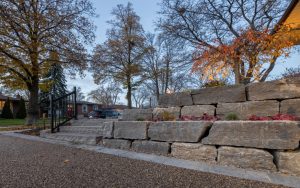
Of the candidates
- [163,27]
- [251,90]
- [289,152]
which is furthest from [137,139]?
[163,27]

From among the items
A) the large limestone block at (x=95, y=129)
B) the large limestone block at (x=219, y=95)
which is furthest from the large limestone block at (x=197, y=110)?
the large limestone block at (x=95, y=129)

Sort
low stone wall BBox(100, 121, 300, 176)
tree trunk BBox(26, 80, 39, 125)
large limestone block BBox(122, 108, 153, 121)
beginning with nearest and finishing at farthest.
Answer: low stone wall BBox(100, 121, 300, 176), large limestone block BBox(122, 108, 153, 121), tree trunk BBox(26, 80, 39, 125)

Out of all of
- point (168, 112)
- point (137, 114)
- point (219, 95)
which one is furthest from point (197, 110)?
point (137, 114)

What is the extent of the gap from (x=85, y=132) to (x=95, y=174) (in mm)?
3862

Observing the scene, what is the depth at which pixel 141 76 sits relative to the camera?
77.3ft

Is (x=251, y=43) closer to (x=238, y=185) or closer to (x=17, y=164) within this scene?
(x=238, y=185)

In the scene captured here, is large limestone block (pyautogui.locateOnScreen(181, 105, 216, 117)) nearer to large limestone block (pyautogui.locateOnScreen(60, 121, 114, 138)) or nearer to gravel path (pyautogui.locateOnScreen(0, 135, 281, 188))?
large limestone block (pyautogui.locateOnScreen(60, 121, 114, 138))

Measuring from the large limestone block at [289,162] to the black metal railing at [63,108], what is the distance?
6717 millimetres

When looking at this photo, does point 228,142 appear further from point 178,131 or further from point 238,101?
point 238,101

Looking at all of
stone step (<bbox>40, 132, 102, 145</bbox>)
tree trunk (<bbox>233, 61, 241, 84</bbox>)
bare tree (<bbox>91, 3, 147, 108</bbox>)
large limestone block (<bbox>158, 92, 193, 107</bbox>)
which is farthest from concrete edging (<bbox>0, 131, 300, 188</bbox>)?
bare tree (<bbox>91, 3, 147, 108</bbox>)

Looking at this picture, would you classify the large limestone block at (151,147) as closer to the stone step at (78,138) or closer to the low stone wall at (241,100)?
the low stone wall at (241,100)

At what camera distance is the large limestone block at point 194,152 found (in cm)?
424

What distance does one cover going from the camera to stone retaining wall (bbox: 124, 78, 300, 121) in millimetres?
4633

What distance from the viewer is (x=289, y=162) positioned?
3.45 metres
